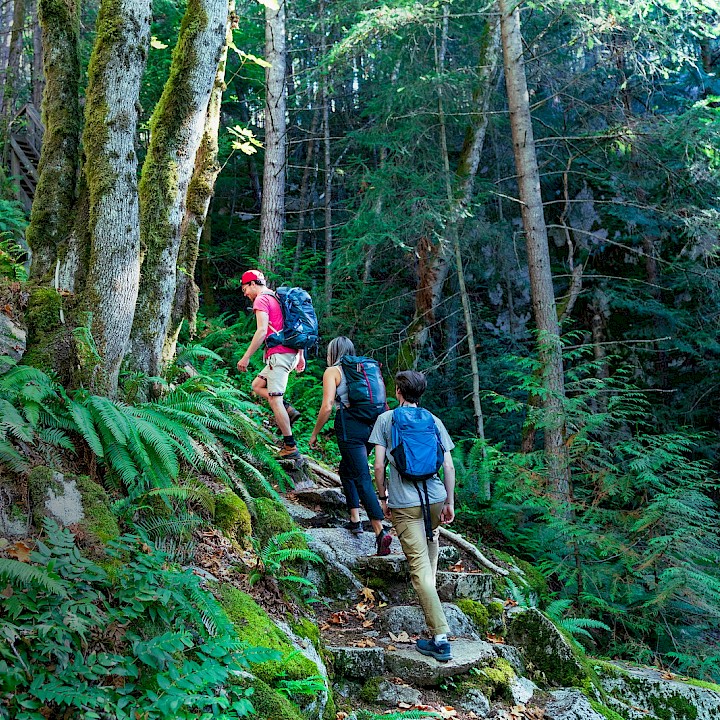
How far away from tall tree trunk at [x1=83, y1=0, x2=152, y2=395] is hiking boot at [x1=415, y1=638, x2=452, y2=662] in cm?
334

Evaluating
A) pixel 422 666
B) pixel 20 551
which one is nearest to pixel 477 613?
pixel 422 666

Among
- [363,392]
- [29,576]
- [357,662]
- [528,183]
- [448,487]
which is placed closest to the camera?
[29,576]

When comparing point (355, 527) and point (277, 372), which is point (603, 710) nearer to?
point (355, 527)

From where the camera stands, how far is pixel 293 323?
25.2ft

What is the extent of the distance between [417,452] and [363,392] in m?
1.42

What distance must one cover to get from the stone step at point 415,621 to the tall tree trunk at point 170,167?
10.8 feet

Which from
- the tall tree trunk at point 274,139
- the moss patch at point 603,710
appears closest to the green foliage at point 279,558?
the moss patch at point 603,710

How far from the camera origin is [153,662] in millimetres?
3240

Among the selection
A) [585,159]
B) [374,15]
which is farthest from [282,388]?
[585,159]

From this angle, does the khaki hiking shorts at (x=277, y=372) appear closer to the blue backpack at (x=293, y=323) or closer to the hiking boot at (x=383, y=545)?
the blue backpack at (x=293, y=323)

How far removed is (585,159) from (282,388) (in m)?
11.4

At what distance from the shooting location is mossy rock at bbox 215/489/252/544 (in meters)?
5.34

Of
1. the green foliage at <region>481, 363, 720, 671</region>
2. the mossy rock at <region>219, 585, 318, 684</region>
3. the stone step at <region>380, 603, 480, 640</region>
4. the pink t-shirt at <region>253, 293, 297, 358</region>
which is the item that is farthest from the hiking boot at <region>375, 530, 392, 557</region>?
the pink t-shirt at <region>253, 293, 297, 358</region>

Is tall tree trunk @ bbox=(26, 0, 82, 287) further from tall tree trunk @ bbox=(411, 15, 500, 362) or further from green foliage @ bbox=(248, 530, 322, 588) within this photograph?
tall tree trunk @ bbox=(411, 15, 500, 362)
